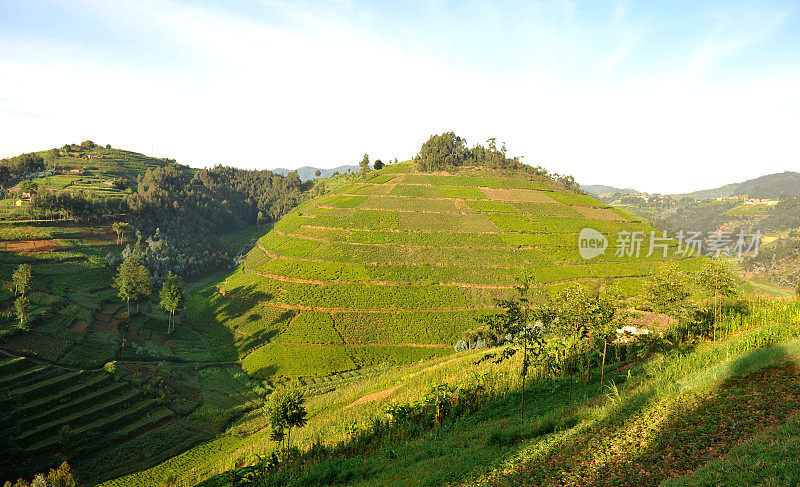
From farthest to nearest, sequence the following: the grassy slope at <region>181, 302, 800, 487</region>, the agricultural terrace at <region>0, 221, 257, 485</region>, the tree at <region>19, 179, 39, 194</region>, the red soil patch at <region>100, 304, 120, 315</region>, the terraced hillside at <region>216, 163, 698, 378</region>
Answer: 1. the tree at <region>19, 179, 39, 194</region>
2. the red soil patch at <region>100, 304, 120, 315</region>
3. the terraced hillside at <region>216, 163, 698, 378</region>
4. the agricultural terrace at <region>0, 221, 257, 485</region>
5. the grassy slope at <region>181, 302, 800, 487</region>

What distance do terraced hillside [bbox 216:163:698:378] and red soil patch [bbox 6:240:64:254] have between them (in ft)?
103

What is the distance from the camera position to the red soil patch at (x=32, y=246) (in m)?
64.6

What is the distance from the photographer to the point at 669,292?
21.0 m

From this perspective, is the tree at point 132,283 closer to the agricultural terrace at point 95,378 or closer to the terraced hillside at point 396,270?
the agricultural terrace at point 95,378

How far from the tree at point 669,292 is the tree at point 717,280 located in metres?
1.27

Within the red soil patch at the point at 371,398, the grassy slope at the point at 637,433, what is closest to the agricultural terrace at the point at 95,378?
the red soil patch at the point at 371,398

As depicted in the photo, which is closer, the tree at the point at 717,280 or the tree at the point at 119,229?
the tree at the point at 717,280

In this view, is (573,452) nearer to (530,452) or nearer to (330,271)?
(530,452)

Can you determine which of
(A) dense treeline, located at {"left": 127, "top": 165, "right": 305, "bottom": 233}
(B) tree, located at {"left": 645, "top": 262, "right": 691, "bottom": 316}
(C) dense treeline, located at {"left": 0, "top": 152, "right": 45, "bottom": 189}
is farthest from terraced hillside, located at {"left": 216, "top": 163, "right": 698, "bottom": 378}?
(C) dense treeline, located at {"left": 0, "top": 152, "right": 45, "bottom": 189}

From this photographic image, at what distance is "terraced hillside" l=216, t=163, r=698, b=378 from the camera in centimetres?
5628

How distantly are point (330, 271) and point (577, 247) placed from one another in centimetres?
5772

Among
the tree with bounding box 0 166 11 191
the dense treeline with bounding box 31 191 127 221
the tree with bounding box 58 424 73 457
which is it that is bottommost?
the tree with bounding box 58 424 73 457

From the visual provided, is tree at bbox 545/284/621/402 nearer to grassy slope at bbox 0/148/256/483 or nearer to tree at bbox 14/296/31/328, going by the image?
grassy slope at bbox 0/148/256/483

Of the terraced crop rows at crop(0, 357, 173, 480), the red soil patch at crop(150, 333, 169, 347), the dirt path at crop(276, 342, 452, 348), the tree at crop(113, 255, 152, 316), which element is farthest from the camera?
the tree at crop(113, 255, 152, 316)
